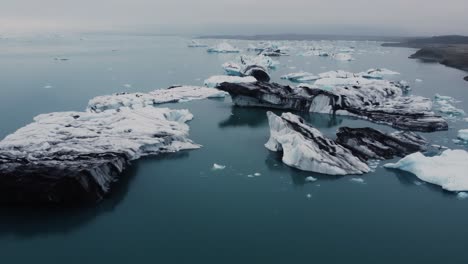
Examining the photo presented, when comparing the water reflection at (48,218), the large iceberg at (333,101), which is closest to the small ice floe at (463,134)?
the large iceberg at (333,101)

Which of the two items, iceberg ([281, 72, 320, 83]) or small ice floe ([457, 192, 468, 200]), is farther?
iceberg ([281, 72, 320, 83])

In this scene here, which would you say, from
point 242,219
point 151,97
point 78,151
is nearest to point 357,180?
point 242,219

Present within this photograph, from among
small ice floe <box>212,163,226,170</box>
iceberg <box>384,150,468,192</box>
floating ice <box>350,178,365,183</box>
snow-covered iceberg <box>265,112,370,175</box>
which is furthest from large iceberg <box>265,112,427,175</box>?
small ice floe <box>212,163,226,170</box>

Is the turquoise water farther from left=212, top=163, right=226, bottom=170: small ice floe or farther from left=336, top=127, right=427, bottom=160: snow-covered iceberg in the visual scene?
left=336, top=127, right=427, bottom=160: snow-covered iceberg

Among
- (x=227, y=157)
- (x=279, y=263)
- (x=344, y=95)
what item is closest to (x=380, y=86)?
(x=344, y=95)

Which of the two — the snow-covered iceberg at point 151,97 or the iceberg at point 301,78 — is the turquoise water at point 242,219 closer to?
the snow-covered iceberg at point 151,97

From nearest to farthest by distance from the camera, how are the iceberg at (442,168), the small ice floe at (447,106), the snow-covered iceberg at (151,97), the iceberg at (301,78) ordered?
the iceberg at (442,168)
the small ice floe at (447,106)
the snow-covered iceberg at (151,97)
the iceberg at (301,78)

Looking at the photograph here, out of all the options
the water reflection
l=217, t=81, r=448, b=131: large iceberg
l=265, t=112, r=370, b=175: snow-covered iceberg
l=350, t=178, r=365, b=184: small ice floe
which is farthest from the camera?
l=217, t=81, r=448, b=131: large iceberg
